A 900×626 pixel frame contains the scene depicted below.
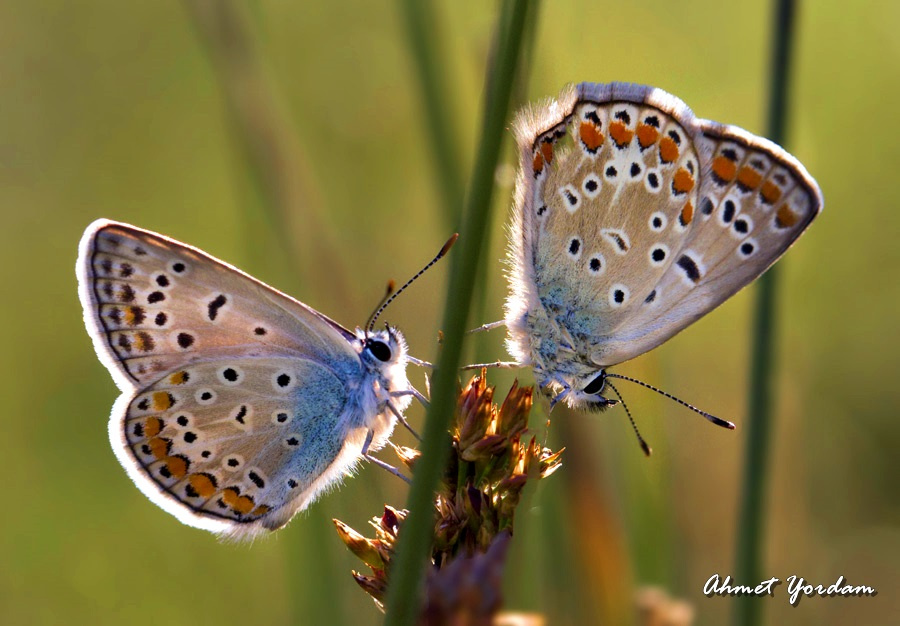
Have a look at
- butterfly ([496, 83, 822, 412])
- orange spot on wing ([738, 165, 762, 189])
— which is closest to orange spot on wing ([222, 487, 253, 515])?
butterfly ([496, 83, 822, 412])

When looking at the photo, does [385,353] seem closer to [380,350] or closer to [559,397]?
[380,350]

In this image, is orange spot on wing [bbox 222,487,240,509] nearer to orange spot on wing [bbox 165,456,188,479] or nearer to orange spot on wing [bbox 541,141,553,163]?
orange spot on wing [bbox 165,456,188,479]

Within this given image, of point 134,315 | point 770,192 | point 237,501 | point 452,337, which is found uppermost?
point 770,192

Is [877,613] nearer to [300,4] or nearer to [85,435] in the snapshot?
[85,435]

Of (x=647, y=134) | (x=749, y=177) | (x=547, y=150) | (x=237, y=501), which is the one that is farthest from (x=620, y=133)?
(x=237, y=501)

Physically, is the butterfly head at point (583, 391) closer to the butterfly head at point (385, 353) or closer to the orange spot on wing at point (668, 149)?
the butterfly head at point (385, 353)

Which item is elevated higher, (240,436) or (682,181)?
(682,181)
